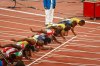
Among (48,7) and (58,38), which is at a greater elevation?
(48,7)

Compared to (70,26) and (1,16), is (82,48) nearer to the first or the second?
(70,26)

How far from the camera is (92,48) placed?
903cm

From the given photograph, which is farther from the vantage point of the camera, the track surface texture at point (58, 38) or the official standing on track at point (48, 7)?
the official standing on track at point (48, 7)

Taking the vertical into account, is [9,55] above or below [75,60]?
above

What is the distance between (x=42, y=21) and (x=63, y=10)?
335 cm

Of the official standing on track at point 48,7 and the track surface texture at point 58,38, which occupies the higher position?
the official standing on track at point 48,7

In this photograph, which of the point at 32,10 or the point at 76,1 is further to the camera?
the point at 76,1

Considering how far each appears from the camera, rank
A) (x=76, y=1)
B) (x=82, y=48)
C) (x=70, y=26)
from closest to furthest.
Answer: (x=70, y=26)
(x=82, y=48)
(x=76, y=1)

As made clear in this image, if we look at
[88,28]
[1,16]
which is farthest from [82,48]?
[1,16]

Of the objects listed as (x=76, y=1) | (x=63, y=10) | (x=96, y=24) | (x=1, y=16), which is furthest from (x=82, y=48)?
(x=76, y=1)

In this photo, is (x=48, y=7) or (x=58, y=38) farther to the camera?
(x=48, y=7)

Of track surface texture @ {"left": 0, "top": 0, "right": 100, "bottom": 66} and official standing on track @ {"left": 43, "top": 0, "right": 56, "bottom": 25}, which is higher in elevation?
official standing on track @ {"left": 43, "top": 0, "right": 56, "bottom": 25}

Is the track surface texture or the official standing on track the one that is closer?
the track surface texture

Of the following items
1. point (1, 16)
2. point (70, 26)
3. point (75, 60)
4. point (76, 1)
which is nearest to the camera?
point (75, 60)
